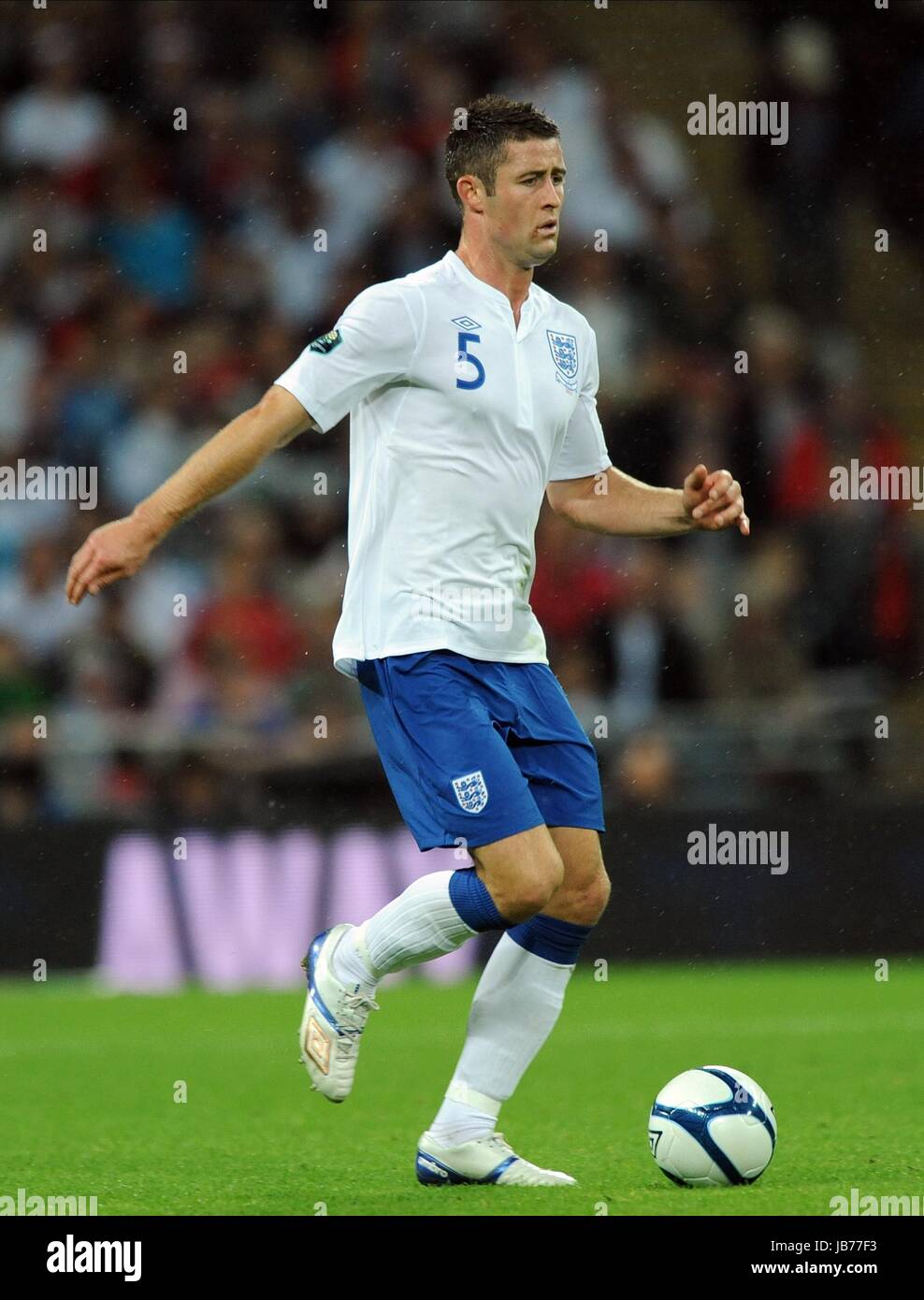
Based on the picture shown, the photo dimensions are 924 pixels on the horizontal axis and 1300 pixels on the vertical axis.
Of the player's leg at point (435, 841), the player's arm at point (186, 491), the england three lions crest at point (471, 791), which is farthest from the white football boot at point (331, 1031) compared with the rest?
the player's arm at point (186, 491)

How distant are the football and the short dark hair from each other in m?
2.08

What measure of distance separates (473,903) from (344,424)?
7590mm

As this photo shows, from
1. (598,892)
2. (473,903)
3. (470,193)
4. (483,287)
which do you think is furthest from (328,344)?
(598,892)

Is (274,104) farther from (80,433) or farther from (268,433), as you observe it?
(268,433)

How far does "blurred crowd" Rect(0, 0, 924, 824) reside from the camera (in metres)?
10.3

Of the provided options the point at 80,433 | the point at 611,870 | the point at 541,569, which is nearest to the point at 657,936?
the point at 611,870

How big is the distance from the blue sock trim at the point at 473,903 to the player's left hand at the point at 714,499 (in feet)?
3.16

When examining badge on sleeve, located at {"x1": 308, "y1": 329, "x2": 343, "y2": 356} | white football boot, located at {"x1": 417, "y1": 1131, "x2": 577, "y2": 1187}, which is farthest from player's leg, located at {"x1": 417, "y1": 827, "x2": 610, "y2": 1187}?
badge on sleeve, located at {"x1": 308, "y1": 329, "x2": 343, "y2": 356}

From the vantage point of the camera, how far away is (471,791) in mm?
4555

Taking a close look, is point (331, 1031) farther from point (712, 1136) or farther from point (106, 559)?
point (106, 559)

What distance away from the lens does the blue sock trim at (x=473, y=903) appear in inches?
181

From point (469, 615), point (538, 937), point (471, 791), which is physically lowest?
point (538, 937)

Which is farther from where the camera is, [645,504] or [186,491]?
[645,504]

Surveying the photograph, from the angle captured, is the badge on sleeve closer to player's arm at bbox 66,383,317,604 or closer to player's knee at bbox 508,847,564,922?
player's arm at bbox 66,383,317,604
